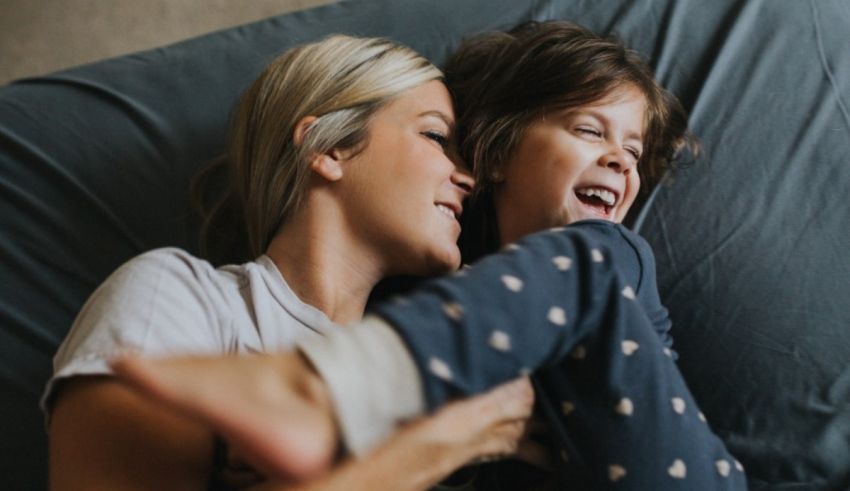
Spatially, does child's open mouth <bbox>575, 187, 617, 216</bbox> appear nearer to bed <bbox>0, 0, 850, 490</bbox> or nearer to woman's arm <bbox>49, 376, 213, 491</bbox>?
bed <bbox>0, 0, 850, 490</bbox>

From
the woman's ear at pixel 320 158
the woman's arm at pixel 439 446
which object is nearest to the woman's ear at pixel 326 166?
the woman's ear at pixel 320 158

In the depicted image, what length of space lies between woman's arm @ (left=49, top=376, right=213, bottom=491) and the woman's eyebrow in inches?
21.2

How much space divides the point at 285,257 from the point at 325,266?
0.20ft

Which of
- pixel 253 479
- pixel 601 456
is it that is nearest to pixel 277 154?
pixel 253 479

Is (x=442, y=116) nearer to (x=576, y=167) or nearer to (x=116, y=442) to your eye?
(x=576, y=167)

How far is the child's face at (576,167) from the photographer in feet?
3.87

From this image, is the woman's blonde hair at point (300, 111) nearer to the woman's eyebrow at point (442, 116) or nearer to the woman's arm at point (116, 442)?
the woman's eyebrow at point (442, 116)

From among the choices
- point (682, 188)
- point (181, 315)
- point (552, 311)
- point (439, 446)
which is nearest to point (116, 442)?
point (181, 315)

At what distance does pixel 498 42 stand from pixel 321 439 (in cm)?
87

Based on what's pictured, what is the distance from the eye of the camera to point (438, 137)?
1200mm

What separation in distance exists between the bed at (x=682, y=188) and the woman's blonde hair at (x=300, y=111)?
15 centimetres

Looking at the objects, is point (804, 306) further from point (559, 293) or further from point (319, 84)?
point (319, 84)

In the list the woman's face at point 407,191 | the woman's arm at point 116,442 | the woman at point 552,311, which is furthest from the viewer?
the woman's face at point 407,191

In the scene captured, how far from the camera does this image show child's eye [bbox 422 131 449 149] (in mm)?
1185
